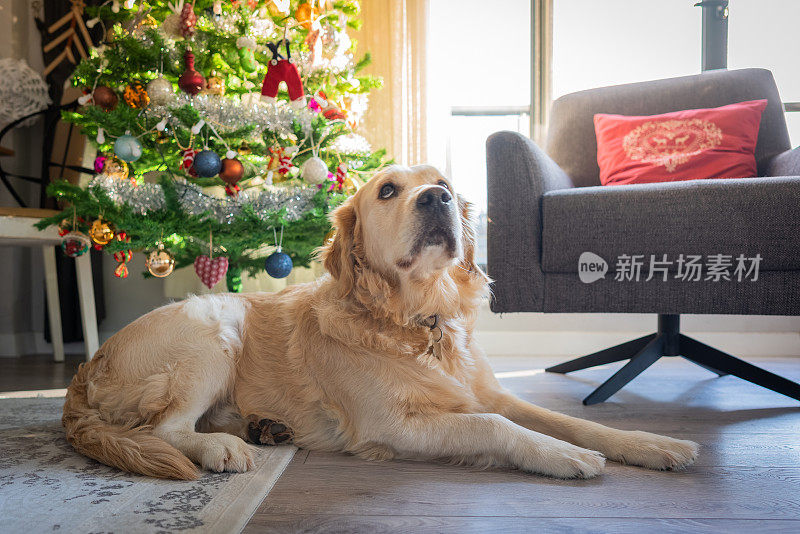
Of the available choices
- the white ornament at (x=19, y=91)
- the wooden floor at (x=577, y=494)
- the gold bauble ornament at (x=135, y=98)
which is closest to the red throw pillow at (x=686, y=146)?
the wooden floor at (x=577, y=494)

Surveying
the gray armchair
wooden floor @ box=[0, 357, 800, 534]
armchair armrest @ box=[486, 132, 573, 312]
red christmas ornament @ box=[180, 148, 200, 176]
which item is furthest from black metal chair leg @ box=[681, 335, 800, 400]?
red christmas ornament @ box=[180, 148, 200, 176]

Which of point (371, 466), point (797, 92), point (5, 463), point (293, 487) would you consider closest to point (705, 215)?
point (371, 466)

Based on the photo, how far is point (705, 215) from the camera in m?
1.87

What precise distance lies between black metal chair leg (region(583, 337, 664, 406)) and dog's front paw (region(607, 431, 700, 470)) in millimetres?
654

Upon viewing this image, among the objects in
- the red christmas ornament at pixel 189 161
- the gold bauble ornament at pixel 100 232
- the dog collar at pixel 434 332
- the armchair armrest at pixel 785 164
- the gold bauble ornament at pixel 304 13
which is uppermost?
the gold bauble ornament at pixel 304 13

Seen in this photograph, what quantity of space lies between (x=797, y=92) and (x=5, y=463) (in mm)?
4711

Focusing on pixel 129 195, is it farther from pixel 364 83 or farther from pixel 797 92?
pixel 797 92

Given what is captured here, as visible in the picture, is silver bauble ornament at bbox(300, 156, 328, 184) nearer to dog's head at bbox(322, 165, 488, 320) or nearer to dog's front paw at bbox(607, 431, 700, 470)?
dog's head at bbox(322, 165, 488, 320)

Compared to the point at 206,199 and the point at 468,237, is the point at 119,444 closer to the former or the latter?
the point at 468,237

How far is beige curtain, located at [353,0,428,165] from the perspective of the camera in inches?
147

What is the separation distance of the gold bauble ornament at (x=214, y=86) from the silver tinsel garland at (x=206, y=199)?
494 millimetres

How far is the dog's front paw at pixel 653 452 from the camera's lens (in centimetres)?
133

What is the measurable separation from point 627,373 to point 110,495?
68.4 inches

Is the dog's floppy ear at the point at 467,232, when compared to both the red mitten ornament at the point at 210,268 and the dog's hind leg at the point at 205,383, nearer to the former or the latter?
the dog's hind leg at the point at 205,383
